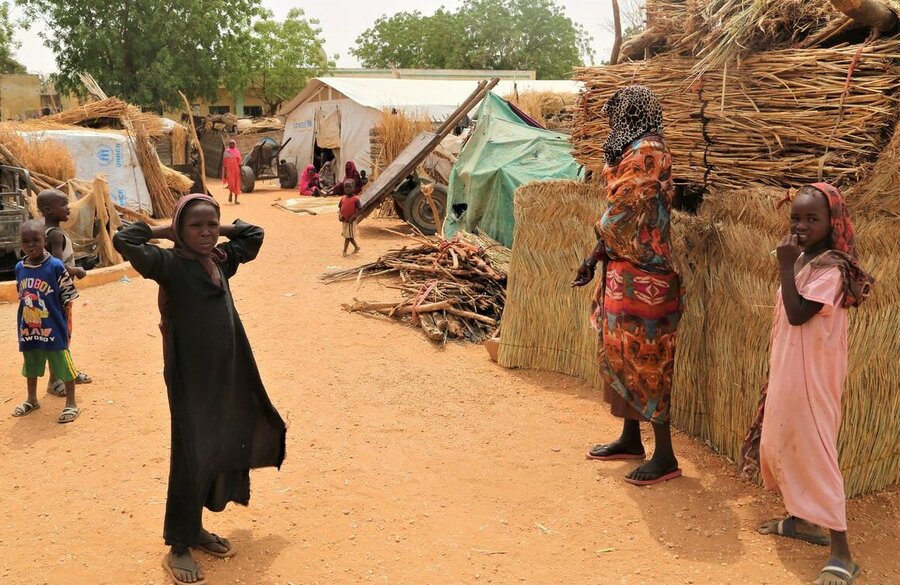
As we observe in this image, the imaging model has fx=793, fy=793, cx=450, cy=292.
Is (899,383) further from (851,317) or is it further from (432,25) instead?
(432,25)

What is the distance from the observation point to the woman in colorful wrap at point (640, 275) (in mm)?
3690

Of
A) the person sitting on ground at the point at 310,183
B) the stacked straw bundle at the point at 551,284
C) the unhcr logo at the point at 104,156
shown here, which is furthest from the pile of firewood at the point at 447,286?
the person sitting on ground at the point at 310,183

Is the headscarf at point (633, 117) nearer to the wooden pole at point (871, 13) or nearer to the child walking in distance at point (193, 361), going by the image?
the wooden pole at point (871, 13)

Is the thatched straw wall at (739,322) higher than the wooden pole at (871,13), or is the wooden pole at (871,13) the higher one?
the wooden pole at (871,13)

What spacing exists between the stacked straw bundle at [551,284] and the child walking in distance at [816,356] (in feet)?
7.18

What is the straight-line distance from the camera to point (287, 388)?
209 inches

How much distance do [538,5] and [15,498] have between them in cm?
4352

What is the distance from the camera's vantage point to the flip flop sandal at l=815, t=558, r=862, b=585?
9.56 ft

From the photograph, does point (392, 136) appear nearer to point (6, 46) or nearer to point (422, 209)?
point (422, 209)

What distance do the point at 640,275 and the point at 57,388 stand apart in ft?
12.5

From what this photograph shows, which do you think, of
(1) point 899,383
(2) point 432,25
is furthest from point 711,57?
(2) point 432,25

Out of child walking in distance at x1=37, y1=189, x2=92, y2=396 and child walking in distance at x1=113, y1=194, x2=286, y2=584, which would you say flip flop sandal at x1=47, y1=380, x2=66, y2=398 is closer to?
child walking in distance at x1=37, y1=189, x2=92, y2=396

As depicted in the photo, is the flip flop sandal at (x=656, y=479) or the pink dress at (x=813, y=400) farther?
the flip flop sandal at (x=656, y=479)

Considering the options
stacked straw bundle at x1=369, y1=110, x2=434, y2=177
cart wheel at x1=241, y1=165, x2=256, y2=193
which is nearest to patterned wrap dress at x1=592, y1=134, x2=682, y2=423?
stacked straw bundle at x1=369, y1=110, x2=434, y2=177
